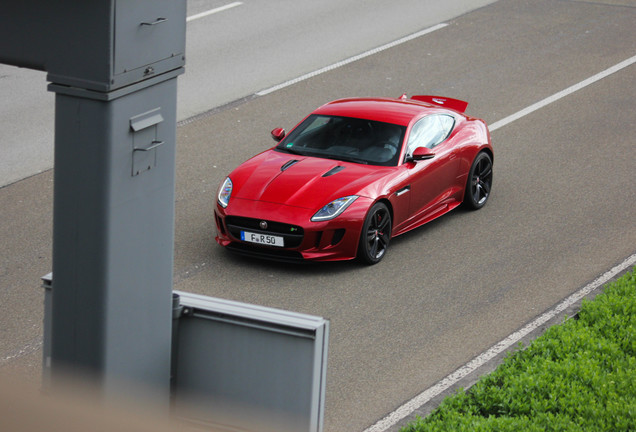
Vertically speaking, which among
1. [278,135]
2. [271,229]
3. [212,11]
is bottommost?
[271,229]

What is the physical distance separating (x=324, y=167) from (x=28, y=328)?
11.4 feet

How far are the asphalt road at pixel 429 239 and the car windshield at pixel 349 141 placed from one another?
1.06m

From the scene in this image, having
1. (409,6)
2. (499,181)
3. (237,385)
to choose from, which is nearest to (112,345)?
(237,385)

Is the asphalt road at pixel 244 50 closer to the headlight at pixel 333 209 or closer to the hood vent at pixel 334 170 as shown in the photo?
the hood vent at pixel 334 170

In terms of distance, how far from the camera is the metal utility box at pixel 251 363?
3.86 metres

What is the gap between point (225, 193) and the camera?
9.77 m

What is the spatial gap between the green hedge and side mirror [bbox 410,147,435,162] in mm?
2740

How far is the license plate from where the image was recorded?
366 inches

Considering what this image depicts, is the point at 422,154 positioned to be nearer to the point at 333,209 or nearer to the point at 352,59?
the point at 333,209

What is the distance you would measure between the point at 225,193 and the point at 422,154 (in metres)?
2.14

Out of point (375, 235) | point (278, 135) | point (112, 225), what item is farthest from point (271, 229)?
point (112, 225)

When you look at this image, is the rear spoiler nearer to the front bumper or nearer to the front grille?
the front bumper

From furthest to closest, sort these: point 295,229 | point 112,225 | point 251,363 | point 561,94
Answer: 1. point 561,94
2. point 295,229
3. point 251,363
4. point 112,225

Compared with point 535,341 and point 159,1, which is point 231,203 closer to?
point 535,341
